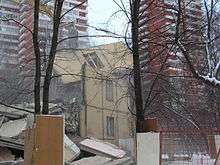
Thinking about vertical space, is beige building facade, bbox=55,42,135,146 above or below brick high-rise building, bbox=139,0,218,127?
below

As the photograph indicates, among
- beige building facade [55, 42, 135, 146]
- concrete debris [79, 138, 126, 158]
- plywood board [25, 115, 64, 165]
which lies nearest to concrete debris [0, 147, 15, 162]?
concrete debris [79, 138, 126, 158]

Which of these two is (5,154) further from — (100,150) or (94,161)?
(100,150)

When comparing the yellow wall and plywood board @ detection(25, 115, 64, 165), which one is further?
the yellow wall

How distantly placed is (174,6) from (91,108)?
75.4 feet

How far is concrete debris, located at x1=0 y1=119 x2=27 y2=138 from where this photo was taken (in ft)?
59.6

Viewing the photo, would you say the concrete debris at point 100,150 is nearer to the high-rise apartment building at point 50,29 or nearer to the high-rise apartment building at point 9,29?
the high-rise apartment building at point 50,29

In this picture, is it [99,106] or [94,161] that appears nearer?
[94,161]

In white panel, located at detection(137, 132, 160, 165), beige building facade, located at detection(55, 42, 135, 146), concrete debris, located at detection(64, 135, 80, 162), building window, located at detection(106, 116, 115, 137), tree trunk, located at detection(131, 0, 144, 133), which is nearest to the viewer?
white panel, located at detection(137, 132, 160, 165)

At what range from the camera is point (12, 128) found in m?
18.9

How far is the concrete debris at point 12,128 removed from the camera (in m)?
18.2

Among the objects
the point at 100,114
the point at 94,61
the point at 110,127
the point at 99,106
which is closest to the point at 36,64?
the point at 94,61

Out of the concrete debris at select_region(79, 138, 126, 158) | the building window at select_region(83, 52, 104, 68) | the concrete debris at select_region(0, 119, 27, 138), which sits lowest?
the concrete debris at select_region(79, 138, 126, 158)

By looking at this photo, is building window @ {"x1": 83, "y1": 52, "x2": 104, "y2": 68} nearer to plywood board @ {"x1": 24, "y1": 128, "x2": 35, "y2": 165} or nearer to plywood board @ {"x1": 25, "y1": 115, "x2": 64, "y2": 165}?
plywood board @ {"x1": 24, "y1": 128, "x2": 35, "y2": 165}

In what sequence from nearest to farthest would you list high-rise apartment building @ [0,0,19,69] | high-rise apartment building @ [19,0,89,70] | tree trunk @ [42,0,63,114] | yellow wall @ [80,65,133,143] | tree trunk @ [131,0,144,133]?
1. tree trunk @ [131,0,144,133]
2. tree trunk @ [42,0,63,114]
3. high-rise apartment building @ [19,0,89,70]
4. high-rise apartment building @ [0,0,19,69]
5. yellow wall @ [80,65,133,143]
